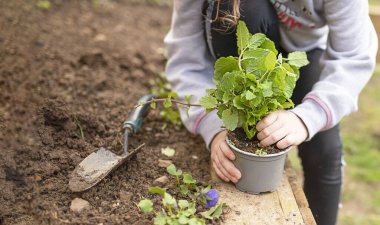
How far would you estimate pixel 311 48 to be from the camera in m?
2.06

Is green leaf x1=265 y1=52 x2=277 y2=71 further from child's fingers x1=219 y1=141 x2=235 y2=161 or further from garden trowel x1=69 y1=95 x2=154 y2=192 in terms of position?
garden trowel x1=69 y1=95 x2=154 y2=192

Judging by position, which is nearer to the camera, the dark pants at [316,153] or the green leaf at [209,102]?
the green leaf at [209,102]

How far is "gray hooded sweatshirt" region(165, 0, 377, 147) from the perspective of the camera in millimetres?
1740

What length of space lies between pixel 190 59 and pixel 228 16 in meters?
0.31

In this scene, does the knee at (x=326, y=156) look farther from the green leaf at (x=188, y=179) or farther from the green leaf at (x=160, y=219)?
the green leaf at (x=160, y=219)

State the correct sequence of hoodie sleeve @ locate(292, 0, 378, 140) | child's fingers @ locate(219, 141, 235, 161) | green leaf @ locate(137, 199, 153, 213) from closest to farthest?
green leaf @ locate(137, 199, 153, 213)
child's fingers @ locate(219, 141, 235, 161)
hoodie sleeve @ locate(292, 0, 378, 140)

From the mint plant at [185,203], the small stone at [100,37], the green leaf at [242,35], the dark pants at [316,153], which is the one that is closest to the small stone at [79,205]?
the mint plant at [185,203]

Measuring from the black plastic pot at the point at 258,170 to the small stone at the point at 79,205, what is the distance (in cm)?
46

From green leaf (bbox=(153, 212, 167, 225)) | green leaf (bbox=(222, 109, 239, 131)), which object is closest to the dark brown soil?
green leaf (bbox=(222, 109, 239, 131))

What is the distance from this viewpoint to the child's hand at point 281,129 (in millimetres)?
1555

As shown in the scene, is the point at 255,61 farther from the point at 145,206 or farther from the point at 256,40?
the point at 145,206

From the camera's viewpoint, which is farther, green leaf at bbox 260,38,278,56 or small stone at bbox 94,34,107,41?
small stone at bbox 94,34,107,41

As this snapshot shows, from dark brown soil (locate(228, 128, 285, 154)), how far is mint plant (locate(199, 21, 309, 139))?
0.06 meters

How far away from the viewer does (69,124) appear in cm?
183
